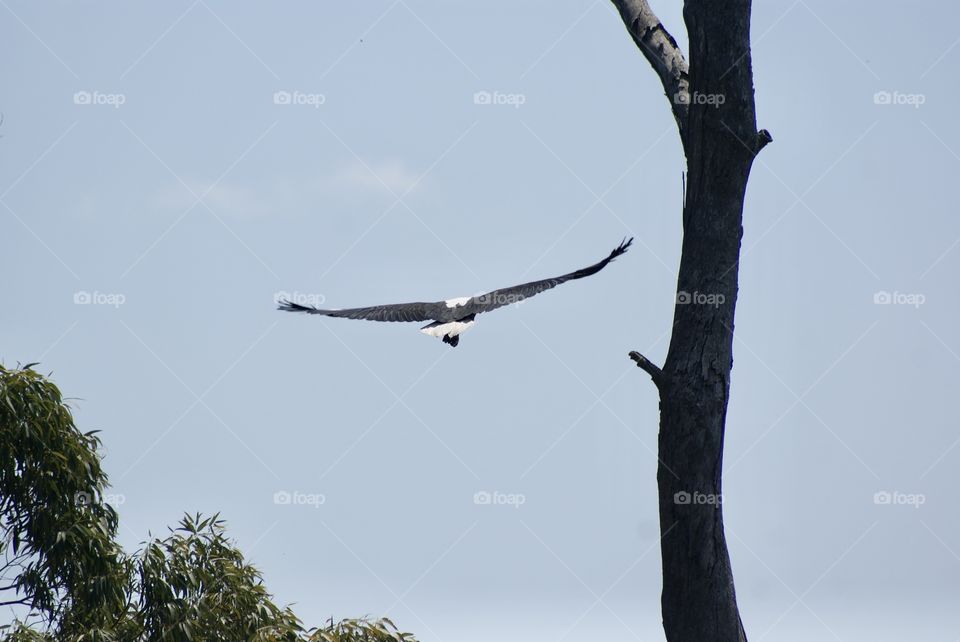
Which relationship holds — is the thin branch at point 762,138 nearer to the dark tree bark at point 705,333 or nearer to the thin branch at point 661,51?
the dark tree bark at point 705,333

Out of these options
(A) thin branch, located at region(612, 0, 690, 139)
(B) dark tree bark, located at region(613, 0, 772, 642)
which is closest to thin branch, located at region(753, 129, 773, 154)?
(B) dark tree bark, located at region(613, 0, 772, 642)

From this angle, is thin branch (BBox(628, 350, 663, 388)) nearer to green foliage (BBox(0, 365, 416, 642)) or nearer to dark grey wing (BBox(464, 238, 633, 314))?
dark grey wing (BBox(464, 238, 633, 314))

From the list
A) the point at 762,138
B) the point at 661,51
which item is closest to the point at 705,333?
the point at 762,138

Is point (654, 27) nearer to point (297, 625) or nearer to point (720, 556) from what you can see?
point (720, 556)

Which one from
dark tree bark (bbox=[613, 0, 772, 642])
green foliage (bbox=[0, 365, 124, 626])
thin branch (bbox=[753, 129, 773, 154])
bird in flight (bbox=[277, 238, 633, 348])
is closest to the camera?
dark tree bark (bbox=[613, 0, 772, 642])

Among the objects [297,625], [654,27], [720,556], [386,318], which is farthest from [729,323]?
[297,625]

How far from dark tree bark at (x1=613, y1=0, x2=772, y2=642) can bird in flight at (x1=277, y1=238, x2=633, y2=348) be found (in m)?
1.82

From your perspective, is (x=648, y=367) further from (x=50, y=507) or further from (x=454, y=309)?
(x=50, y=507)

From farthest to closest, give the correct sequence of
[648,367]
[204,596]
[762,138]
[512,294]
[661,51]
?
A: [204,596]
[512,294]
[661,51]
[762,138]
[648,367]

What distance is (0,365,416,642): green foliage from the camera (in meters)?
9.34

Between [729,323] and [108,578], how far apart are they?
6743mm

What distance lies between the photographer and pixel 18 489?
9328 millimetres

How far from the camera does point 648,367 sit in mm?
5133

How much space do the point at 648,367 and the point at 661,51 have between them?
218 cm
